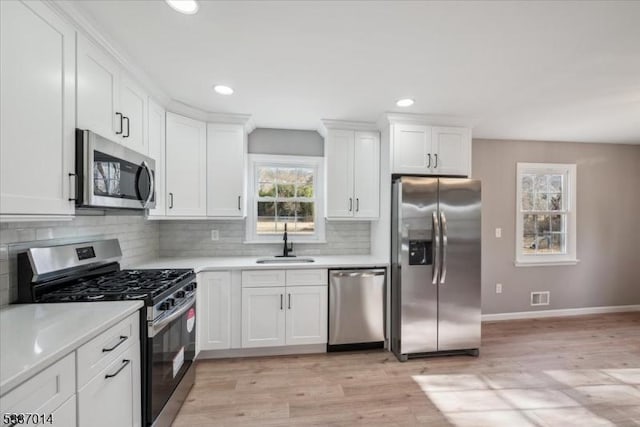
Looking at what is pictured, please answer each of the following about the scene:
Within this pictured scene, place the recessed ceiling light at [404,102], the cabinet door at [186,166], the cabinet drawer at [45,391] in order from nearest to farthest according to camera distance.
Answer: the cabinet drawer at [45,391]
the recessed ceiling light at [404,102]
the cabinet door at [186,166]

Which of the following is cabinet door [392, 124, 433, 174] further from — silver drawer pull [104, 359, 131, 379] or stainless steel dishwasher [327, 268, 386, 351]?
silver drawer pull [104, 359, 131, 379]

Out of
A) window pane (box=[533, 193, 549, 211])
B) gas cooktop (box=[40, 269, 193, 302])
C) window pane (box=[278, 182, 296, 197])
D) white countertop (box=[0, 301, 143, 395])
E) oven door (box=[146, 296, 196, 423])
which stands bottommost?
oven door (box=[146, 296, 196, 423])

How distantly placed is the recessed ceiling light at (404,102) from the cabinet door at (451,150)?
55cm

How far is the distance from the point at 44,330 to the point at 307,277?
79.1 inches

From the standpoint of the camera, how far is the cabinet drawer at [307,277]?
9.51 feet

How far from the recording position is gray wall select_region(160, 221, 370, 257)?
3.32 m

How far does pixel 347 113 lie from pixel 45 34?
2270 mm

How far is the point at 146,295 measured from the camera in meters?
1.65

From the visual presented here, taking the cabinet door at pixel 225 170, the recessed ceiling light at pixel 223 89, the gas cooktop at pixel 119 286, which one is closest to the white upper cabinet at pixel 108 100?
the recessed ceiling light at pixel 223 89

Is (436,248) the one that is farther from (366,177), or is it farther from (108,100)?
(108,100)

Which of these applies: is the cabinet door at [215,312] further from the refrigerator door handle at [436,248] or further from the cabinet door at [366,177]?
the refrigerator door handle at [436,248]

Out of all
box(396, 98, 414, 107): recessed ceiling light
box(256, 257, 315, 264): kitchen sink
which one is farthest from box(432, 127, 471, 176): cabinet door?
box(256, 257, 315, 264): kitchen sink

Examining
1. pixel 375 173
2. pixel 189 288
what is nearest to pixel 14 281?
pixel 189 288

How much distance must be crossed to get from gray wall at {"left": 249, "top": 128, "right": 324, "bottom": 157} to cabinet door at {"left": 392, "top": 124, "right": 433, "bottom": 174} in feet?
3.18
